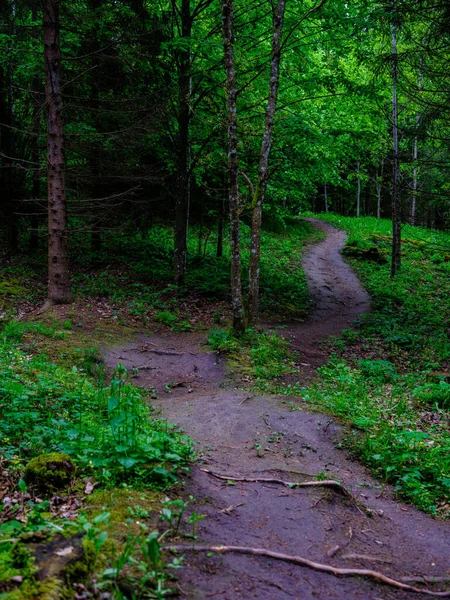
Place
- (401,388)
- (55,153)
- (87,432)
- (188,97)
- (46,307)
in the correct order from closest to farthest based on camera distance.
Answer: (87,432) → (401,388) → (55,153) → (46,307) → (188,97)

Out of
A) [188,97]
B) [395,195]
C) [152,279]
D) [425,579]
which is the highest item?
[188,97]

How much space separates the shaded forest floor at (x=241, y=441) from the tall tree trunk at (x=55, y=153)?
1172 mm

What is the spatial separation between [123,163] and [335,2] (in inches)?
333

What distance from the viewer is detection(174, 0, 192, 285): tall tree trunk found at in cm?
1407

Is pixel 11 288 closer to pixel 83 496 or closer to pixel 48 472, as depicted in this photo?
pixel 48 472

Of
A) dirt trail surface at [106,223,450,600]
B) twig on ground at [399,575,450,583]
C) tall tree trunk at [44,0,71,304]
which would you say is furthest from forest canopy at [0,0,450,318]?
twig on ground at [399,575,450,583]

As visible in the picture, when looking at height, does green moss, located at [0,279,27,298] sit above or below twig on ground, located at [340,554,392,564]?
above

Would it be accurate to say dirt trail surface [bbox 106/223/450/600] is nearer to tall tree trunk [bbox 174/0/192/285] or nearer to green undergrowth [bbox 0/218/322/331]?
green undergrowth [bbox 0/218/322/331]

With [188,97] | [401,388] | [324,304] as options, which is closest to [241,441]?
[401,388]

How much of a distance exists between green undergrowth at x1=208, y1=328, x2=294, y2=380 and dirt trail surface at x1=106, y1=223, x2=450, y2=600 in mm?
794

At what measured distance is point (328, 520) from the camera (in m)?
4.24

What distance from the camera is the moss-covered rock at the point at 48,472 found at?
3564 millimetres

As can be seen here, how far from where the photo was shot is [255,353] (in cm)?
995

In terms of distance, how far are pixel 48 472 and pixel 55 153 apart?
9.33 m
